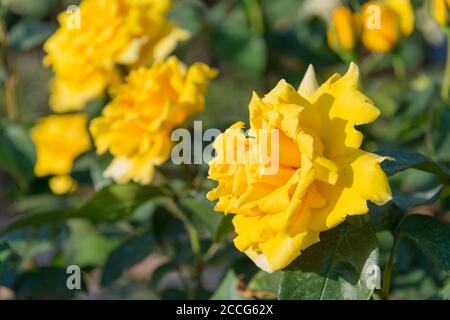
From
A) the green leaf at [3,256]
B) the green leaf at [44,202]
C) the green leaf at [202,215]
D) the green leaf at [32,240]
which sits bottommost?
the green leaf at [44,202]

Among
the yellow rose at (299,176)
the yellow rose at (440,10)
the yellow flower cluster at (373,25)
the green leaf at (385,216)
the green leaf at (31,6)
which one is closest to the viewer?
the yellow rose at (299,176)

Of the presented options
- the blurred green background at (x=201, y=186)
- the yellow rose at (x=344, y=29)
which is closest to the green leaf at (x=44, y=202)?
the blurred green background at (x=201, y=186)

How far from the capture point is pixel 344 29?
137 cm

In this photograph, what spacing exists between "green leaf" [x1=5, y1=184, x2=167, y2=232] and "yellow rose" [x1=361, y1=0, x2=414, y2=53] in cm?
47

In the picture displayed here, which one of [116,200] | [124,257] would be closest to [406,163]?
[116,200]

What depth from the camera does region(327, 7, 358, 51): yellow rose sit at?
1370 millimetres

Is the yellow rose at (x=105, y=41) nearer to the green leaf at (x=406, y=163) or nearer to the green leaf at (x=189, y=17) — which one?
the green leaf at (x=189, y=17)

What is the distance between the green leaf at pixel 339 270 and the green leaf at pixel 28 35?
2.51 feet

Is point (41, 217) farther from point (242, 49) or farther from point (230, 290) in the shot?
point (242, 49)

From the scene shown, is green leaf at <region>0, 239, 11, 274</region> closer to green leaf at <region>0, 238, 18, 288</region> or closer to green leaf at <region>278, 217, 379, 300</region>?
green leaf at <region>0, 238, 18, 288</region>

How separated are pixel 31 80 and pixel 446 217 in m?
3.94

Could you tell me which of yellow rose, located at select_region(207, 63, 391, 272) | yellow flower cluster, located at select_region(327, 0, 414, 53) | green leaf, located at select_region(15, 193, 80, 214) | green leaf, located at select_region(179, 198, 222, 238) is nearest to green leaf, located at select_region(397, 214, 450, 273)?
yellow rose, located at select_region(207, 63, 391, 272)

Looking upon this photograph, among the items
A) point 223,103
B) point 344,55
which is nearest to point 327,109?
point 344,55

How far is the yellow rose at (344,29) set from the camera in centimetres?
137
